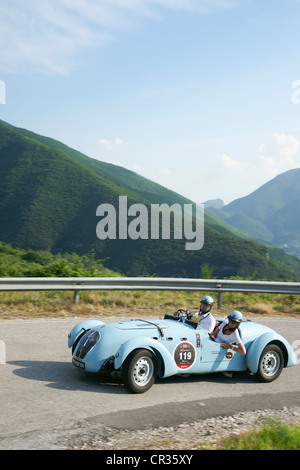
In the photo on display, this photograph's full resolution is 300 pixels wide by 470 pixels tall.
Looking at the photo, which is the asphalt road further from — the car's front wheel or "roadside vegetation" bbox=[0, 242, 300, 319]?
"roadside vegetation" bbox=[0, 242, 300, 319]

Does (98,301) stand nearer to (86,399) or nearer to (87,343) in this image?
(87,343)

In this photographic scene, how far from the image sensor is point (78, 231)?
102688 millimetres

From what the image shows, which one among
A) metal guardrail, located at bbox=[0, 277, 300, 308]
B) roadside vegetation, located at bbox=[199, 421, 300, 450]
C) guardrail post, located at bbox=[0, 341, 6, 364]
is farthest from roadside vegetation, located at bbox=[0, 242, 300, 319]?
roadside vegetation, located at bbox=[199, 421, 300, 450]

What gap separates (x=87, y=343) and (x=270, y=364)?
9.30ft

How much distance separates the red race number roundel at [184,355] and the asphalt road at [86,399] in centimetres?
33

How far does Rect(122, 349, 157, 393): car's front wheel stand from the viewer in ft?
20.4

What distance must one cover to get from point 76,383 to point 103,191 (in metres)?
113

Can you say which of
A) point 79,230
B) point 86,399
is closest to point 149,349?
point 86,399

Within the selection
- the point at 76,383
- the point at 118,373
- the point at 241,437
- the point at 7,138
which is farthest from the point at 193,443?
the point at 7,138

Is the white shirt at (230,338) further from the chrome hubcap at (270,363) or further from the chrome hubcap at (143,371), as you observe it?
the chrome hubcap at (143,371)

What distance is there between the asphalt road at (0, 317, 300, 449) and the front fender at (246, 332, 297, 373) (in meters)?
0.27

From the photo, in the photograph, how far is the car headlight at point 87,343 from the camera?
653cm

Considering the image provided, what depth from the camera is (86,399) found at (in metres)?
6.01
